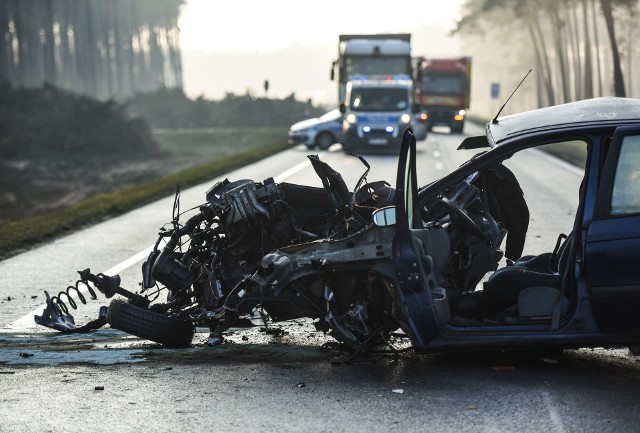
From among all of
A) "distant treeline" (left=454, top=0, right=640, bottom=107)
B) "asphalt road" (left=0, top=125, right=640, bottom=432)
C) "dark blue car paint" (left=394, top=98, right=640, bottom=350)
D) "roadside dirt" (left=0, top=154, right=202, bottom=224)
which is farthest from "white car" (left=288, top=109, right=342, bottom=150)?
"dark blue car paint" (left=394, top=98, right=640, bottom=350)

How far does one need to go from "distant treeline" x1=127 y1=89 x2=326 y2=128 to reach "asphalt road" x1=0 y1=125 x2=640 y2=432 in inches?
2843

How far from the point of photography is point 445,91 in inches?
2183

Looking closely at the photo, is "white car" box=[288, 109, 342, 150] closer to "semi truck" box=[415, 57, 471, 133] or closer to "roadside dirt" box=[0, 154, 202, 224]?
"roadside dirt" box=[0, 154, 202, 224]

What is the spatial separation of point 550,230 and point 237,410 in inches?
391

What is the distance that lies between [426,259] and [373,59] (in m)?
34.2

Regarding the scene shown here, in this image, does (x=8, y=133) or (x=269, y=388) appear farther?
(x=8, y=133)

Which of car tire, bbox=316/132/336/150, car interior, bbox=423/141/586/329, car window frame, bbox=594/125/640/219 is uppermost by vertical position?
car window frame, bbox=594/125/640/219

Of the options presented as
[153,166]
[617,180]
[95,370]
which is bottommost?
[153,166]

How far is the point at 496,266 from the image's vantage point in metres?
8.30

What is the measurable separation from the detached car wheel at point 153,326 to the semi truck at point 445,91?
46.1 meters

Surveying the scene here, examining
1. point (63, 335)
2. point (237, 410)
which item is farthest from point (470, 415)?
point (63, 335)

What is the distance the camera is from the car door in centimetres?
698

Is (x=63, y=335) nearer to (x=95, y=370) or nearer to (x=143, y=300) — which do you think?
(x=143, y=300)

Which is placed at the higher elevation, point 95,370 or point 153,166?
point 95,370
